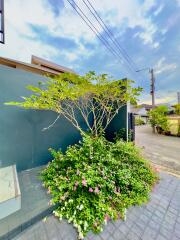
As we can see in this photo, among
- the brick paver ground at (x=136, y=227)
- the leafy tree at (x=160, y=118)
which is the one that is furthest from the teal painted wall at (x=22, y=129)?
the leafy tree at (x=160, y=118)

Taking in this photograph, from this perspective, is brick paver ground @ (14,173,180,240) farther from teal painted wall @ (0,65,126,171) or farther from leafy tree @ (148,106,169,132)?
leafy tree @ (148,106,169,132)

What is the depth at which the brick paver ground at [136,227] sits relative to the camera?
67.5 inches

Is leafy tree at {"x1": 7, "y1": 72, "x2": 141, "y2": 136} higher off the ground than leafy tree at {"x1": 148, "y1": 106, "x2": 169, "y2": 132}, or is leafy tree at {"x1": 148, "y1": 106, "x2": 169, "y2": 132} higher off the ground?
leafy tree at {"x1": 7, "y1": 72, "x2": 141, "y2": 136}

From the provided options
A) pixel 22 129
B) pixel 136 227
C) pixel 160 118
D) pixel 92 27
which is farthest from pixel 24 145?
pixel 160 118

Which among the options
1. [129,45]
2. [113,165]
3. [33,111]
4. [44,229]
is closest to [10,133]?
[33,111]

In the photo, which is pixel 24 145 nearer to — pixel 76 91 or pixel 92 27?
pixel 76 91

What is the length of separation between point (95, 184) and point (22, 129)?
7.88 ft

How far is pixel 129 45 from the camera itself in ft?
Answer: 23.2

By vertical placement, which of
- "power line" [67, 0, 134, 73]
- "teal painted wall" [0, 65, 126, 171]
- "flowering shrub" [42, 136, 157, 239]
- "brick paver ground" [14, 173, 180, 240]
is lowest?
"brick paver ground" [14, 173, 180, 240]

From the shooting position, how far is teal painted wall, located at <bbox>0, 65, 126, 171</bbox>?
3.14m

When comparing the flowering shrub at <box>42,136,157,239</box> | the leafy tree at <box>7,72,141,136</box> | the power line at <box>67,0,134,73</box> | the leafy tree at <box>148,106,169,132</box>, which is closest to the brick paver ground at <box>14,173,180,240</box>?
the flowering shrub at <box>42,136,157,239</box>

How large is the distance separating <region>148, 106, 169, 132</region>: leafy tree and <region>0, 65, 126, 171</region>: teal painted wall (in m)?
8.87

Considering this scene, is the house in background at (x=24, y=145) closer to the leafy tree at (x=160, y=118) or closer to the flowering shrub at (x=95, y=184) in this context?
the flowering shrub at (x=95, y=184)

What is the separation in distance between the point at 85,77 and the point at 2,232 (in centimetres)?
338
